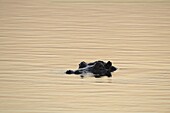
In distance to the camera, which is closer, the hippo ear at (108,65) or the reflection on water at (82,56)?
the reflection on water at (82,56)

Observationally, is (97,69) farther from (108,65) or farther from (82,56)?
(82,56)

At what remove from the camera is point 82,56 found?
1623 inches

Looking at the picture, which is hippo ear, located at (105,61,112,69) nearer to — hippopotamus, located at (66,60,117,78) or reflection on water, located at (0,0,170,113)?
hippopotamus, located at (66,60,117,78)

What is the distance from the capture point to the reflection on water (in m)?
31.6

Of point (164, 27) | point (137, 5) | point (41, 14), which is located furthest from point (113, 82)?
point (137, 5)

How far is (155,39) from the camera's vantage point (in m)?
46.9

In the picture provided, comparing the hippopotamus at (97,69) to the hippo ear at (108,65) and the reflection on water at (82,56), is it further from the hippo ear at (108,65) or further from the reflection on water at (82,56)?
the reflection on water at (82,56)

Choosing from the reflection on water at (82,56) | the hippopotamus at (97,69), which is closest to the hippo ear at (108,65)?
the hippopotamus at (97,69)

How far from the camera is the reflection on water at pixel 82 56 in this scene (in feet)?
104

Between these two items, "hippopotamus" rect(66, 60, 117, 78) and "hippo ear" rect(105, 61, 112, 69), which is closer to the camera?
"hippopotamus" rect(66, 60, 117, 78)

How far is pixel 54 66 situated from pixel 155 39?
9760 millimetres

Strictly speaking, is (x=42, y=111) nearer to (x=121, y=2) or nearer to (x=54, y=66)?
(x=54, y=66)

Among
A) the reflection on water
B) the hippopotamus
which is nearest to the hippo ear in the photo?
the hippopotamus

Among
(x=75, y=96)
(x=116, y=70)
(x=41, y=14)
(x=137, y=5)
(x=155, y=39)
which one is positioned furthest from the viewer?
(x=137, y=5)
